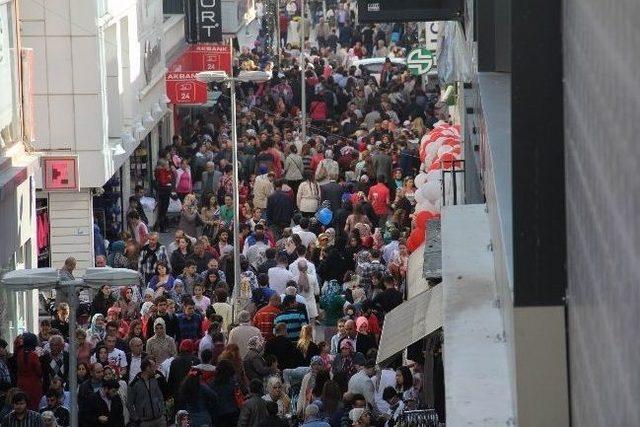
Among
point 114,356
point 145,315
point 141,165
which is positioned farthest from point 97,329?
point 141,165

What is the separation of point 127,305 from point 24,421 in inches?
246

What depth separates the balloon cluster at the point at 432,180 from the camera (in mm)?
21391

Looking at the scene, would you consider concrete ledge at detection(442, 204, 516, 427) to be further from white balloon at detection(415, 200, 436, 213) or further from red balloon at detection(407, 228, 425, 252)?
red balloon at detection(407, 228, 425, 252)

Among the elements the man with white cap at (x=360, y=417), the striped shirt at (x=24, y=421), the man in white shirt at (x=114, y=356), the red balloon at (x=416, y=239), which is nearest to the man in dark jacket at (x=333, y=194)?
the red balloon at (x=416, y=239)

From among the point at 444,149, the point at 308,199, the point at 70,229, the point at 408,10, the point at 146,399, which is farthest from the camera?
the point at 308,199

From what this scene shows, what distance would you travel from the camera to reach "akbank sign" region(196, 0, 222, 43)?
4072 cm

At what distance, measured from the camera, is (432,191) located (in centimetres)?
2156

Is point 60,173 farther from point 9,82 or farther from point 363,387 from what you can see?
point 363,387

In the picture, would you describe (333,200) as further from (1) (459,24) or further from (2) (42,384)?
(2) (42,384)

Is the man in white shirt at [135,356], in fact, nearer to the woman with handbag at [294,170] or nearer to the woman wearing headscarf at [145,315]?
the woman wearing headscarf at [145,315]

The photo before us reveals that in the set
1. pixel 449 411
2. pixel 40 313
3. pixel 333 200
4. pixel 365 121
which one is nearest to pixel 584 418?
pixel 449 411

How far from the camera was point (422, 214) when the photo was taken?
21.7 m

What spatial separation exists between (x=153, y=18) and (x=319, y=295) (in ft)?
50.5

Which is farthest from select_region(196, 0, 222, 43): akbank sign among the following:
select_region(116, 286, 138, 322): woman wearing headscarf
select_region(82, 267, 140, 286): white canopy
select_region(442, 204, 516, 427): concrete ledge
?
select_region(442, 204, 516, 427): concrete ledge
